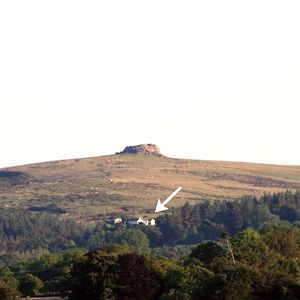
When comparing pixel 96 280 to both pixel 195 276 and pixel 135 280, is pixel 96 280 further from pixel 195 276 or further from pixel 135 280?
pixel 195 276

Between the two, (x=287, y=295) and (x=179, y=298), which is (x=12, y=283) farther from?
(x=287, y=295)

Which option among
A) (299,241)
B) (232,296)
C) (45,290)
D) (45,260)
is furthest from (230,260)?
(45,260)

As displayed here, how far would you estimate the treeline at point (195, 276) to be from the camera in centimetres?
7656

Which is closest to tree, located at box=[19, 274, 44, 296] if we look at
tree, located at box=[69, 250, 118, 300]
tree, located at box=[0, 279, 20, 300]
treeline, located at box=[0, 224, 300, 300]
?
treeline, located at box=[0, 224, 300, 300]

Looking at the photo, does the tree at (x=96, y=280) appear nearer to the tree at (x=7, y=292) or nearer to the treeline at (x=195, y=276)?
the treeline at (x=195, y=276)

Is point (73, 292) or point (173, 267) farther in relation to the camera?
point (173, 267)

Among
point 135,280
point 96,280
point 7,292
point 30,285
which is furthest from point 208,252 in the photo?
point 96,280

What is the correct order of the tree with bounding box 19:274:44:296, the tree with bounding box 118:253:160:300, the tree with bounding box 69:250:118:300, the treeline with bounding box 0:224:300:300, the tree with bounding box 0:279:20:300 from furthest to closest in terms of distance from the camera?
the tree with bounding box 19:274:44:296, the tree with bounding box 0:279:20:300, the tree with bounding box 69:250:118:300, the tree with bounding box 118:253:160:300, the treeline with bounding box 0:224:300:300

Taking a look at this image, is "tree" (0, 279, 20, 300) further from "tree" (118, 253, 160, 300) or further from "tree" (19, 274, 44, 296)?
"tree" (19, 274, 44, 296)

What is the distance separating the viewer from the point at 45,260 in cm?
13900

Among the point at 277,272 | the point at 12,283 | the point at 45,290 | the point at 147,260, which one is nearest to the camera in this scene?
the point at 277,272

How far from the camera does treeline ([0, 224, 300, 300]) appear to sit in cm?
7656

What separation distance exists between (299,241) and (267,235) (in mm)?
3751

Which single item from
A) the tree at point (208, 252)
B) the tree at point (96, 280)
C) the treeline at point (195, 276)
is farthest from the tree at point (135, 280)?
the tree at point (208, 252)
